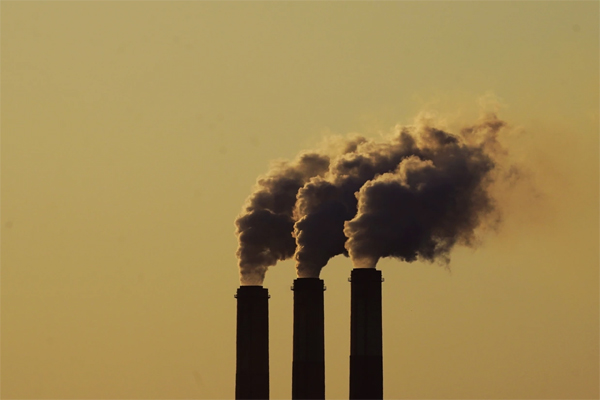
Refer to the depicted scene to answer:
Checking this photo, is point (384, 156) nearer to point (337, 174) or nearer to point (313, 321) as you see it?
point (337, 174)

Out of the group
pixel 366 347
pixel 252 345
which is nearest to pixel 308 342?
pixel 252 345

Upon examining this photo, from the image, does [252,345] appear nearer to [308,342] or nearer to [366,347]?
[308,342]

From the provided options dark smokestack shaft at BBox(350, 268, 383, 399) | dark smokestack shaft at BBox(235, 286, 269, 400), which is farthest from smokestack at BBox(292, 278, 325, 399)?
dark smokestack shaft at BBox(350, 268, 383, 399)

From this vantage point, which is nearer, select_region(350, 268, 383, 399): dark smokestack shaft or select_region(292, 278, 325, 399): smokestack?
select_region(350, 268, 383, 399): dark smokestack shaft

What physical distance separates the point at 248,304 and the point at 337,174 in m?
7.12

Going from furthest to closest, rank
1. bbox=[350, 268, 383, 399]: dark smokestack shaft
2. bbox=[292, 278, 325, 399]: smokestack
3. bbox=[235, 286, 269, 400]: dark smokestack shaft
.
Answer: bbox=[235, 286, 269, 400]: dark smokestack shaft → bbox=[292, 278, 325, 399]: smokestack → bbox=[350, 268, 383, 399]: dark smokestack shaft

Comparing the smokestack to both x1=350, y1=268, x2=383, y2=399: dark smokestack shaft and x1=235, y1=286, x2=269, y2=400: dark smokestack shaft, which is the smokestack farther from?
x1=350, y1=268, x2=383, y2=399: dark smokestack shaft

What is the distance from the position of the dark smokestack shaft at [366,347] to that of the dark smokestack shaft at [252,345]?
7.50 m

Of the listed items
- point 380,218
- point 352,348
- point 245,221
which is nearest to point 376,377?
point 352,348

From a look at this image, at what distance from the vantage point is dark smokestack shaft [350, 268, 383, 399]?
81000mm

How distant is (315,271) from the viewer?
8825cm

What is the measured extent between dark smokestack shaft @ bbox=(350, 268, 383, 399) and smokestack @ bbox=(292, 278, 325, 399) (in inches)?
177

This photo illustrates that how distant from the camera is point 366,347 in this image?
81.0 metres

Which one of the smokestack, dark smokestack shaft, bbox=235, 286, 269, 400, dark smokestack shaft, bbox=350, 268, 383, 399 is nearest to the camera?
dark smokestack shaft, bbox=350, 268, 383, 399
